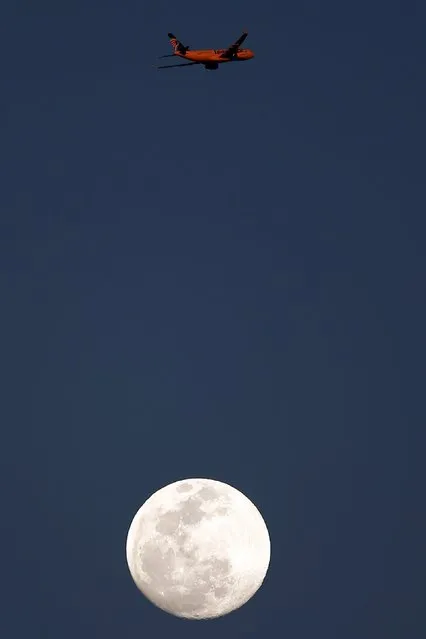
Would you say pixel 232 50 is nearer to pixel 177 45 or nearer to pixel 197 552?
pixel 177 45

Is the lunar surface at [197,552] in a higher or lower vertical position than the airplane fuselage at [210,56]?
lower

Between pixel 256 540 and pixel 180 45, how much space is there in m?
39.0

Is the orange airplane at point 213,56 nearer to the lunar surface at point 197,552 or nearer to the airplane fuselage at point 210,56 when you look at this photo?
the airplane fuselage at point 210,56

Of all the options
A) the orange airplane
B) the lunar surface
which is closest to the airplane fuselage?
the orange airplane

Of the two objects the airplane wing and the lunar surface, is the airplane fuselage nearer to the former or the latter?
the airplane wing

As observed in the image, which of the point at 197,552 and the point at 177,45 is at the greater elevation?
the point at 177,45

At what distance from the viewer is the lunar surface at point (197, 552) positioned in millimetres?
52250

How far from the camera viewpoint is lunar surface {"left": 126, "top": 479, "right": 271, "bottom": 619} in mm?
52250

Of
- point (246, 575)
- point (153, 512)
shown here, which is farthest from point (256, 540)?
point (153, 512)

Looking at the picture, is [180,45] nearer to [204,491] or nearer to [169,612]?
[204,491]

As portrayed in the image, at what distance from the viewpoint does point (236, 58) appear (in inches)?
3004

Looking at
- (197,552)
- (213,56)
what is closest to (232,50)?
(213,56)

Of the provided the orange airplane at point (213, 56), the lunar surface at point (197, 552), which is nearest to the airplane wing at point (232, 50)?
the orange airplane at point (213, 56)

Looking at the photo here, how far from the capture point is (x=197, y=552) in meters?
52.1
